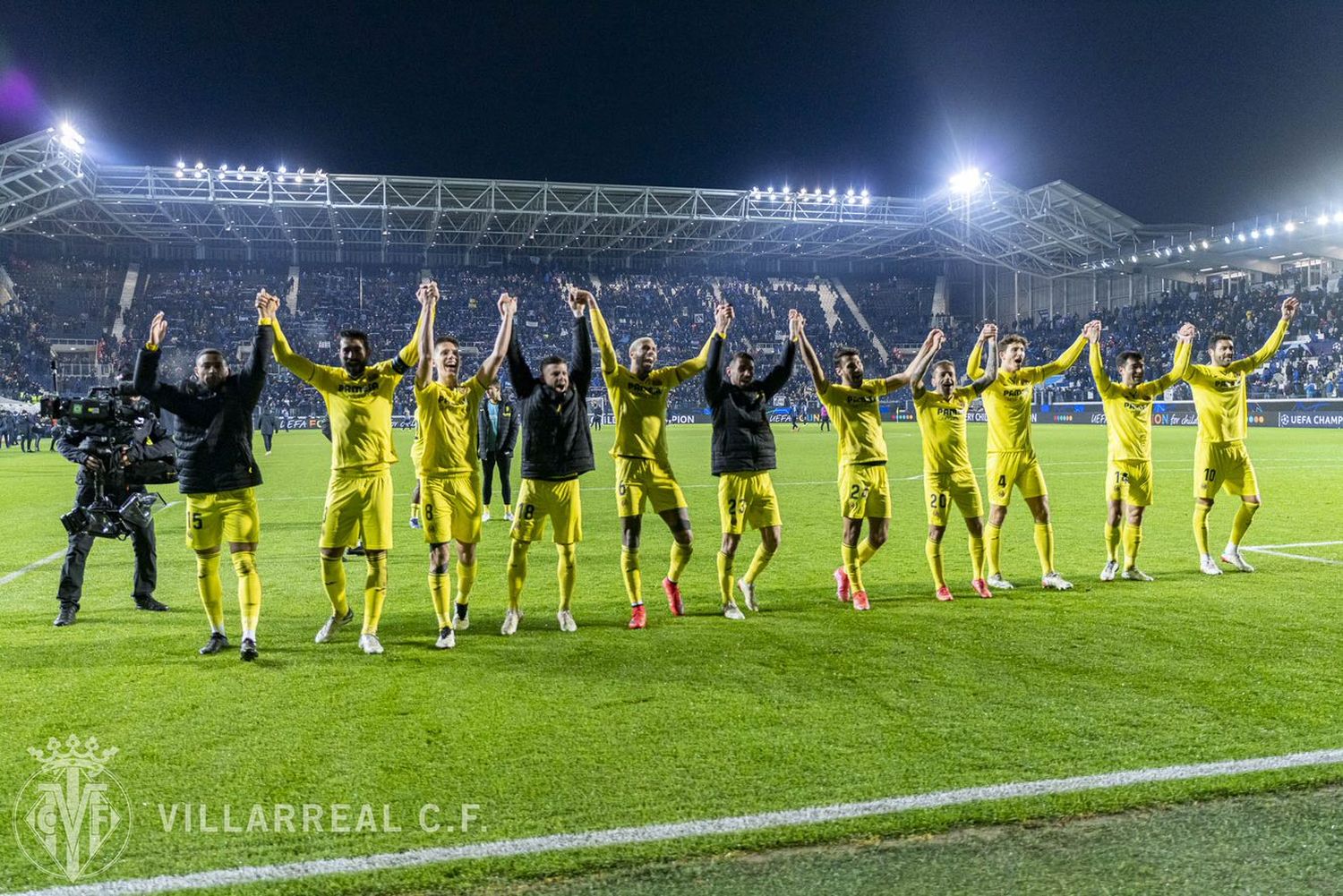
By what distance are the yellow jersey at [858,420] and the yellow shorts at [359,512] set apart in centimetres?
353

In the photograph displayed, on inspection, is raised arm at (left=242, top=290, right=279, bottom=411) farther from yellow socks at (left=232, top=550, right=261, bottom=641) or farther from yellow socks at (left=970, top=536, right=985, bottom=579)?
yellow socks at (left=970, top=536, right=985, bottom=579)

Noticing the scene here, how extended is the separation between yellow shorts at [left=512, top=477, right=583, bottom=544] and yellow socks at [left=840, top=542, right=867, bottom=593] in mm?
2235

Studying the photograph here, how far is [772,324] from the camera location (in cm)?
6269

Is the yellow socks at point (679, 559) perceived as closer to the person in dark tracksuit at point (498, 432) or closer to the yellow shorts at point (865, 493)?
the yellow shorts at point (865, 493)

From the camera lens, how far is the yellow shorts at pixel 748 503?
24.0 feet

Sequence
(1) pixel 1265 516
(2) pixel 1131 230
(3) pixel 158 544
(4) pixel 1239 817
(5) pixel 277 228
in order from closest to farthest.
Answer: (4) pixel 1239 817
(3) pixel 158 544
(1) pixel 1265 516
(2) pixel 1131 230
(5) pixel 277 228

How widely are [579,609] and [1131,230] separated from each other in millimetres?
50239

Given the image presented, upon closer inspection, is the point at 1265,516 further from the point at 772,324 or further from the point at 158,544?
the point at 772,324

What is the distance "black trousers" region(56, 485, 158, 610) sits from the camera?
7195 mm

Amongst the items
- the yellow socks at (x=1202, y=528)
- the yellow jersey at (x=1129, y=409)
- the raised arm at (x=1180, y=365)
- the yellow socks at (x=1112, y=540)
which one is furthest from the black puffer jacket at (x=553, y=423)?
the yellow socks at (x=1202, y=528)

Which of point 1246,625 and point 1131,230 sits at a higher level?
point 1131,230

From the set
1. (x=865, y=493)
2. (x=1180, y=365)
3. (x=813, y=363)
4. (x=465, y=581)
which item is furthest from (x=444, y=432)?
(x=1180, y=365)

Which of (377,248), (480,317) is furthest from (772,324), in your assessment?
(377,248)

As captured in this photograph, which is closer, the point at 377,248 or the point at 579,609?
the point at 579,609
